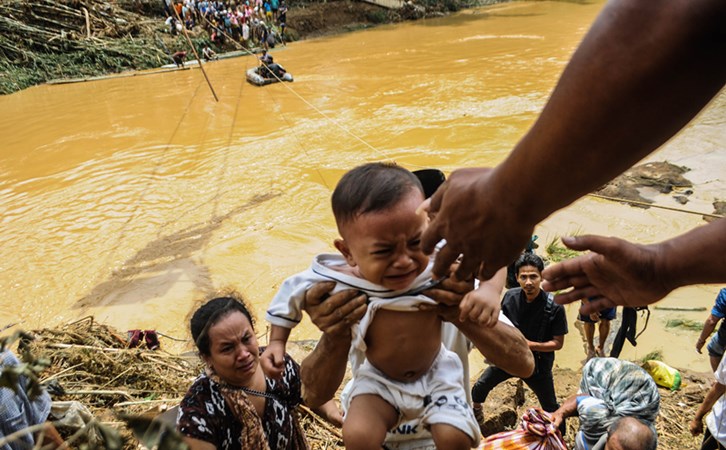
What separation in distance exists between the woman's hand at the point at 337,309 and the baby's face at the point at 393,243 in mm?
101

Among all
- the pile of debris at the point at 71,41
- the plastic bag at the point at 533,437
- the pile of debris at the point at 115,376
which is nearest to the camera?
the plastic bag at the point at 533,437

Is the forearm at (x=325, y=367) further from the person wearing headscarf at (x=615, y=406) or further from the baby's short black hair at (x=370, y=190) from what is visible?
the person wearing headscarf at (x=615, y=406)

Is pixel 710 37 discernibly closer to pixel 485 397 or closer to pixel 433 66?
pixel 485 397

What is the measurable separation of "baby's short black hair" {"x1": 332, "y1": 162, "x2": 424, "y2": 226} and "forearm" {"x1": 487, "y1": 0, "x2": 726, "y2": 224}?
2.47ft

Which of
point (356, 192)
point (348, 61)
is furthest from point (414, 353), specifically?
point (348, 61)

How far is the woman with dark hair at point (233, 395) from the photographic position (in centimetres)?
232

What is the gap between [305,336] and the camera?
562cm

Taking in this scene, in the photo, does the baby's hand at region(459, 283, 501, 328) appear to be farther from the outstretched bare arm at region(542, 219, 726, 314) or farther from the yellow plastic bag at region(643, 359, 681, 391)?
the yellow plastic bag at region(643, 359, 681, 391)

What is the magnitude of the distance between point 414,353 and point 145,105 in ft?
54.3

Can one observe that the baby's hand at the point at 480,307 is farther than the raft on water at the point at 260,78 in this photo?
No

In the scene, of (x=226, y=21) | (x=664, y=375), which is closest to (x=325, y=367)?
(x=664, y=375)

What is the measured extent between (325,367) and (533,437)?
1.70 meters

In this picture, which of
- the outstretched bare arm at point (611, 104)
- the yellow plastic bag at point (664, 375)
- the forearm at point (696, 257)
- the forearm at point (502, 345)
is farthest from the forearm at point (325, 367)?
the yellow plastic bag at point (664, 375)

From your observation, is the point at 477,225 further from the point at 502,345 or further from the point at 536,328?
the point at 536,328
